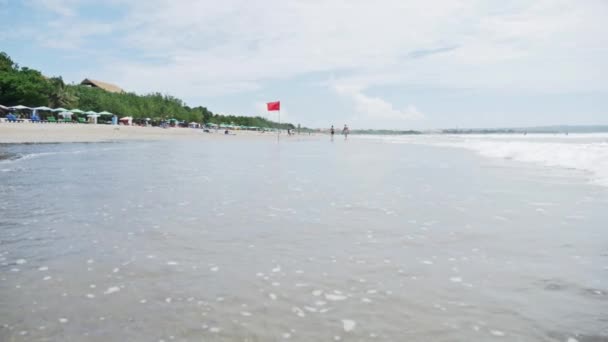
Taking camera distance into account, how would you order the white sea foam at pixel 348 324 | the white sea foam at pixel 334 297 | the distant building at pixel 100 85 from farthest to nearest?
the distant building at pixel 100 85
the white sea foam at pixel 334 297
the white sea foam at pixel 348 324

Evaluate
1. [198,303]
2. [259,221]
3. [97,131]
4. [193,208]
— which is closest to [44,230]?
[193,208]

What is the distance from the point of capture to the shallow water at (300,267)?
3.44 metres

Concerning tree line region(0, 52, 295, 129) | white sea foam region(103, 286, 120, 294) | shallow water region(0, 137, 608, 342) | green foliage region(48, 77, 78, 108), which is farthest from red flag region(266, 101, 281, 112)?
green foliage region(48, 77, 78, 108)

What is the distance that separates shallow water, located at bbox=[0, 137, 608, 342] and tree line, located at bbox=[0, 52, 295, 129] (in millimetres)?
48939

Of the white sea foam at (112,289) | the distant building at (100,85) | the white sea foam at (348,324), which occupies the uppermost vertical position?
the distant building at (100,85)

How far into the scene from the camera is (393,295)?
160 inches

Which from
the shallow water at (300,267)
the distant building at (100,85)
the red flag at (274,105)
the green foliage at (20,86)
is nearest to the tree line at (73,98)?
the green foliage at (20,86)

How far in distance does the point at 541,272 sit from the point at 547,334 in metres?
1.57

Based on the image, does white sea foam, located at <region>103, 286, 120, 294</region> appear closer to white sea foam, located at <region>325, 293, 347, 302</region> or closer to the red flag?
white sea foam, located at <region>325, 293, 347, 302</region>

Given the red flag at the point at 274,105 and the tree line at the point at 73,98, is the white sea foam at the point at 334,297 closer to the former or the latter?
the red flag at the point at 274,105

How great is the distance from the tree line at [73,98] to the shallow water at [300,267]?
161 feet

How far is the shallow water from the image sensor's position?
344 cm

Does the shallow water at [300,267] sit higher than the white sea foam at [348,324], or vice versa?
the shallow water at [300,267]

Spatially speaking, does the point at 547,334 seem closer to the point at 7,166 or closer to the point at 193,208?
the point at 193,208
